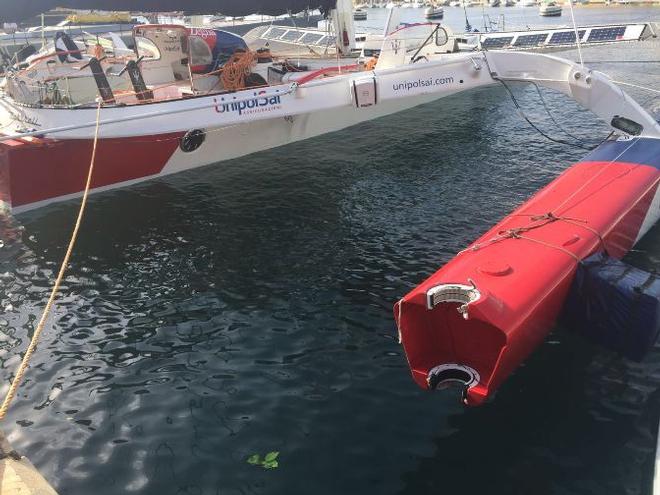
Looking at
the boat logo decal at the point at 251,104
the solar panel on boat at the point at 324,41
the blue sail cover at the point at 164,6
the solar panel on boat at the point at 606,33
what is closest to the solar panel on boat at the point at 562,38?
the solar panel on boat at the point at 606,33

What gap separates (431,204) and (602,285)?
620 cm

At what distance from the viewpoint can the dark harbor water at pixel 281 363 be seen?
18.1 feet

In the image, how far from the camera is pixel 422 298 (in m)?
5.58

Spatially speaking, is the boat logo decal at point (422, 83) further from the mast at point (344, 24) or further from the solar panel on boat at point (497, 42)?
the solar panel on boat at point (497, 42)

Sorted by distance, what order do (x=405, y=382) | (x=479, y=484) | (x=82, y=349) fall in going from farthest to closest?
(x=82, y=349) → (x=405, y=382) → (x=479, y=484)

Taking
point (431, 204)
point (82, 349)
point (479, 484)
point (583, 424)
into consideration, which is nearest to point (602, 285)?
point (583, 424)

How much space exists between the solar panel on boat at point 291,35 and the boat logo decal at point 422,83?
12.5 meters

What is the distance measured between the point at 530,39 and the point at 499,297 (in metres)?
27.5

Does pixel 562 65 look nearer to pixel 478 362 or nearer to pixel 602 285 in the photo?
pixel 602 285

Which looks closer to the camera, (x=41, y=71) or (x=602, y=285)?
(x=602, y=285)

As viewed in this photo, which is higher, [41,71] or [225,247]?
[41,71]

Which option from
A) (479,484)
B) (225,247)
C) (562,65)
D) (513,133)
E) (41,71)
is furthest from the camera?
(513,133)

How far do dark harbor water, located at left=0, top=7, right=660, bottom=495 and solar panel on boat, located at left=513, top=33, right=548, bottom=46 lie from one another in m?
17.9

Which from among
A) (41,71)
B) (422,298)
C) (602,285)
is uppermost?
(41,71)
